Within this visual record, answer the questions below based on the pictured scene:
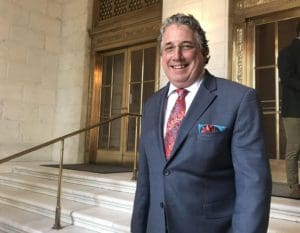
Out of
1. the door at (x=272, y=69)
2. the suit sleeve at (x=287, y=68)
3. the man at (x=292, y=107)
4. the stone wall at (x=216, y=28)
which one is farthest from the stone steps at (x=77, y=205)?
the stone wall at (x=216, y=28)

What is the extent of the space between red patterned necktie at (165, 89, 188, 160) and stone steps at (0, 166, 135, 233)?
77.9 inches

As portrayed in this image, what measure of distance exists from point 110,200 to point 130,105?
271cm

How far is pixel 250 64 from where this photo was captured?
4.58 metres

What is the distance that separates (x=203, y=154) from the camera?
Result: 3.78 feet

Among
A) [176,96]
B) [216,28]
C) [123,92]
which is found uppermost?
[216,28]

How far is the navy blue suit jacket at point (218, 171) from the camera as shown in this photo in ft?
3.66

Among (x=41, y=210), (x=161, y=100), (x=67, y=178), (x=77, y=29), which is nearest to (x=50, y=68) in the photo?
(x=77, y=29)

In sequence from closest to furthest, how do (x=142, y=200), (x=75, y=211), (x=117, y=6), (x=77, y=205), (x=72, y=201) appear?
(x=142, y=200) → (x=75, y=211) → (x=77, y=205) → (x=72, y=201) → (x=117, y=6)

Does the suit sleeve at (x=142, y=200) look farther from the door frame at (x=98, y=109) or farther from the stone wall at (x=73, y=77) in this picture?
the stone wall at (x=73, y=77)

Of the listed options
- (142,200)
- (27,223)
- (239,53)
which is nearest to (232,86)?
(142,200)

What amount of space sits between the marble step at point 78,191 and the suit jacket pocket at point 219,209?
2436 mm

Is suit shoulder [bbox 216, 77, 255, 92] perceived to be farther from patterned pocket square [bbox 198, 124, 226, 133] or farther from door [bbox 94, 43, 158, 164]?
door [bbox 94, 43, 158, 164]

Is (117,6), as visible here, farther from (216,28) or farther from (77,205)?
(77,205)

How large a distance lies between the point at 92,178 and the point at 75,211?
915 mm
